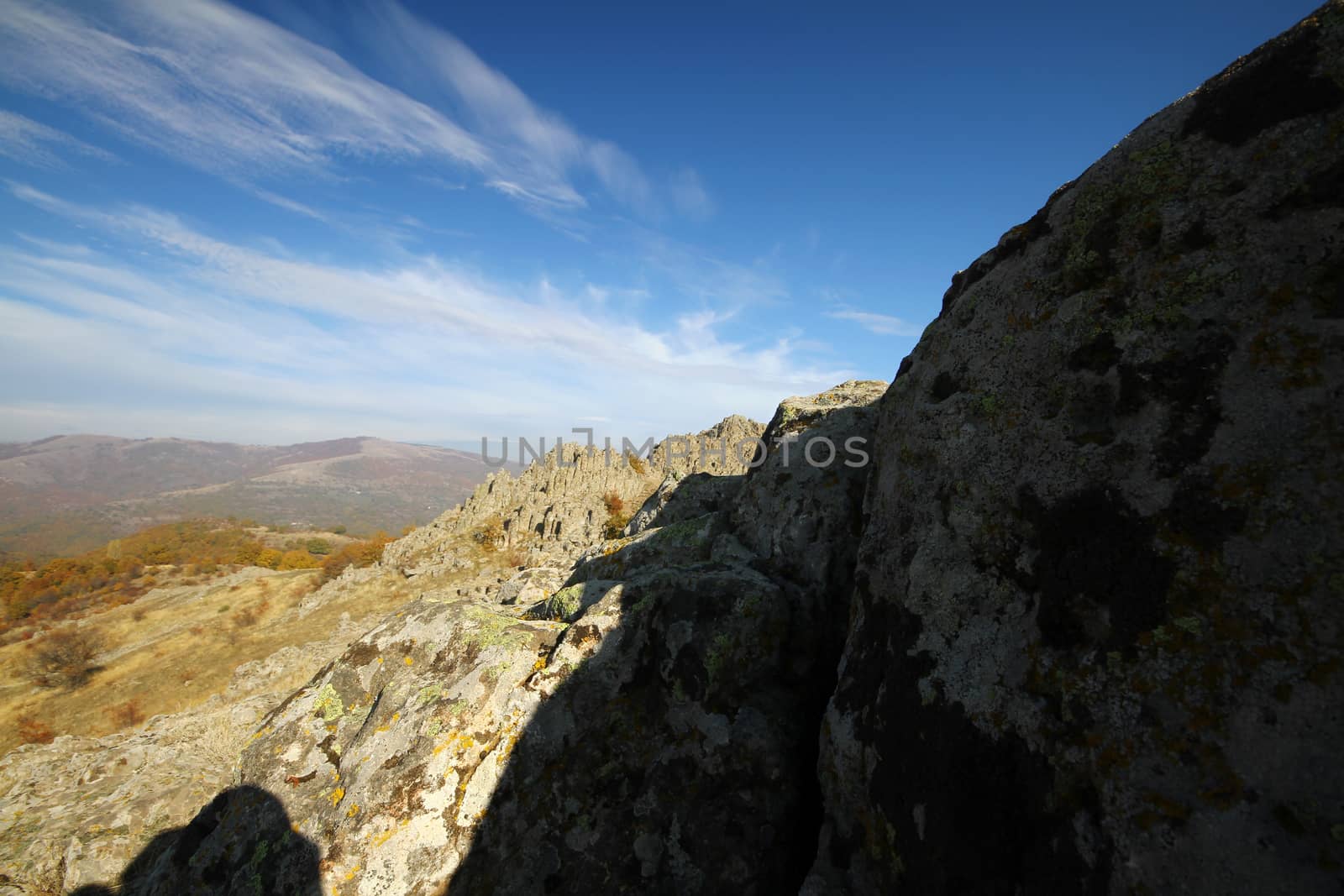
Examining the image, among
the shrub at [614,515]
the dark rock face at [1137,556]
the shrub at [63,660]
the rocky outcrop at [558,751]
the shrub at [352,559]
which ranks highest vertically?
the dark rock face at [1137,556]

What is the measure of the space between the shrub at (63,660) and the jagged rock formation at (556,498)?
28.8 metres

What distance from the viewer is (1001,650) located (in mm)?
5715

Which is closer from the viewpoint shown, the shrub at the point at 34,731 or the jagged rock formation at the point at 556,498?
the shrub at the point at 34,731

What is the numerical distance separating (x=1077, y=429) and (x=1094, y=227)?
2832 mm

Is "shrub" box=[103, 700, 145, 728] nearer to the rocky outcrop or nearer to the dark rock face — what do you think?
the rocky outcrop

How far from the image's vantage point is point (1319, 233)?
191 inches

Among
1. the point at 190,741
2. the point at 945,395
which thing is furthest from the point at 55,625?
the point at 945,395

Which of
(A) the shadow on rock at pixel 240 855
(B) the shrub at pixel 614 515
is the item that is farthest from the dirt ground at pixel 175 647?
(A) the shadow on rock at pixel 240 855

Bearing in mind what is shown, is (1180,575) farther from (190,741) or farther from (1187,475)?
(190,741)

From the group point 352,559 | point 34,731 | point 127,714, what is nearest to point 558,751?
point 127,714

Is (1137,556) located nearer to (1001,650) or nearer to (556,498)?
(1001,650)

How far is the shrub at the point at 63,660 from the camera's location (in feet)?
177

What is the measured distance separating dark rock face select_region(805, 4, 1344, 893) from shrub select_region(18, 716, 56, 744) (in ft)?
226

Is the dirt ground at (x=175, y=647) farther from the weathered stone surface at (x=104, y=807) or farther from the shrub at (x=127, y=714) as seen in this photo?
the weathered stone surface at (x=104, y=807)
